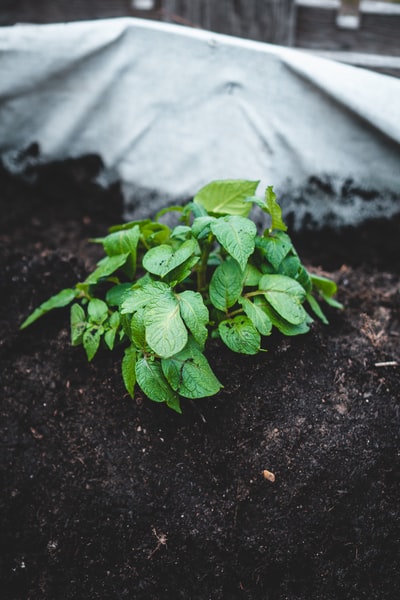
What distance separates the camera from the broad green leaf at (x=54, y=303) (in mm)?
1454

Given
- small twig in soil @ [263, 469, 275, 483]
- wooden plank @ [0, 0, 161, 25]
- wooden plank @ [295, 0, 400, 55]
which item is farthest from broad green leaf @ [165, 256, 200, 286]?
wooden plank @ [0, 0, 161, 25]

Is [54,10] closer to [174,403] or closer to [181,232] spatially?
[181,232]

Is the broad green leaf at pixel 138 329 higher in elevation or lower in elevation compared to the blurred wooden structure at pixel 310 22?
lower

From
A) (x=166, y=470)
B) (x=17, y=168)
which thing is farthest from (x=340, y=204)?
(x=17, y=168)

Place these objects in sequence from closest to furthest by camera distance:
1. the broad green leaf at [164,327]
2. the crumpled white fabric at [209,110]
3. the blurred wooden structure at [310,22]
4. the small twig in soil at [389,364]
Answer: the broad green leaf at [164,327] < the small twig in soil at [389,364] < the crumpled white fabric at [209,110] < the blurred wooden structure at [310,22]

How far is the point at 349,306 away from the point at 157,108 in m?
0.95

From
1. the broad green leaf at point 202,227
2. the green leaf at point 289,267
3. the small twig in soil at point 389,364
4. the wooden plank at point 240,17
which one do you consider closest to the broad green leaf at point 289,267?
the green leaf at point 289,267

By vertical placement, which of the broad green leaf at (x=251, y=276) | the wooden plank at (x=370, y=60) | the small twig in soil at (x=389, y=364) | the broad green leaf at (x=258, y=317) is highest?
the wooden plank at (x=370, y=60)

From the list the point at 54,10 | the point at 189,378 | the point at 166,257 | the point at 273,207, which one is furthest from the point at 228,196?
the point at 54,10

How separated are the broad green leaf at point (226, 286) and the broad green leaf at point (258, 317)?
0.11 ft

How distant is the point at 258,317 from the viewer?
49.5 inches

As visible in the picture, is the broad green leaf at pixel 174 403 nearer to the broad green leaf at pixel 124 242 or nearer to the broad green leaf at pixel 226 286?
the broad green leaf at pixel 226 286

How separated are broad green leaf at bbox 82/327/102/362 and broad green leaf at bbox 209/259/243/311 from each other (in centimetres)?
30

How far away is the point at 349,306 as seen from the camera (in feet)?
5.46
